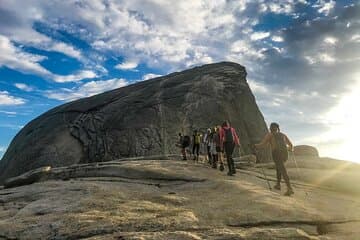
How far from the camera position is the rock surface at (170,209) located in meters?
11.9

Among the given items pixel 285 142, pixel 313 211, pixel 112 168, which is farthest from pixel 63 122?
pixel 313 211

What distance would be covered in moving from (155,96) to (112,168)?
71.2 ft

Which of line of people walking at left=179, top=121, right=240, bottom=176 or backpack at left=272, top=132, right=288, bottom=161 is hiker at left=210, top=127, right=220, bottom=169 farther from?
backpack at left=272, top=132, right=288, bottom=161

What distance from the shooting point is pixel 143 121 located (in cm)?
4194

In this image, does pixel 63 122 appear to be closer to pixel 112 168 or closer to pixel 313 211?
pixel 112 168

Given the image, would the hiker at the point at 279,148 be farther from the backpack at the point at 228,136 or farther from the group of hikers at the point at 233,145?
the backpack at the point at 228,136

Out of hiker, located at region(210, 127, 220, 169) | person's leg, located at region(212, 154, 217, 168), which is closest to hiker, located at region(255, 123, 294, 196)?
hiker, located at region(210, 127, 220, 169)

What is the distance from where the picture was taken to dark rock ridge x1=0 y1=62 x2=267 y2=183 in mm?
41344

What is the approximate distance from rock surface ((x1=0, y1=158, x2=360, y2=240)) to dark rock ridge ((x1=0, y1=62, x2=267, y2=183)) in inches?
745

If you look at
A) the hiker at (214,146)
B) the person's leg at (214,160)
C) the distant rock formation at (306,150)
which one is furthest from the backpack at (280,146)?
the distant rock formation at (306,150)

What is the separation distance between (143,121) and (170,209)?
1109 inches

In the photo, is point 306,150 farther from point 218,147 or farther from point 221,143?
point 221,143

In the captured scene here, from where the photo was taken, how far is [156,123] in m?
41.5

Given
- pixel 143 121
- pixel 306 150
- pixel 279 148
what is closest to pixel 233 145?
pixel 279 148
